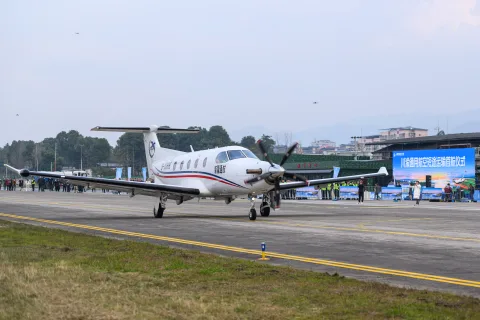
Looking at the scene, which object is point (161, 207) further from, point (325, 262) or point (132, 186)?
point (325, 262)

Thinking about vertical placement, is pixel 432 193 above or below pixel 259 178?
below

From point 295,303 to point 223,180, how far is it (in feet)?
79.5

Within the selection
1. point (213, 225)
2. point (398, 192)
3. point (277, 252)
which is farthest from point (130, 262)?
point (398, 192)

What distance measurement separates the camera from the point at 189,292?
11.8 m

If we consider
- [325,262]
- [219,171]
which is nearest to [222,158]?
[219,171]

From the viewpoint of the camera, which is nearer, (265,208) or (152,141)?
(265,208)

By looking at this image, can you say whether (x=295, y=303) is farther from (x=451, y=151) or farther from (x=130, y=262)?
(x=451, y=151)

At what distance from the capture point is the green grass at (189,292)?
9953mm

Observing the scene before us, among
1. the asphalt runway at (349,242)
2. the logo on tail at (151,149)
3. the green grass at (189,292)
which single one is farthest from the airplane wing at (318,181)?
the green grass at (189,292)

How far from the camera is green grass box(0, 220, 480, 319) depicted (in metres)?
9.95

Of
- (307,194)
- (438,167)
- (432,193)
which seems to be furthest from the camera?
(307,194)

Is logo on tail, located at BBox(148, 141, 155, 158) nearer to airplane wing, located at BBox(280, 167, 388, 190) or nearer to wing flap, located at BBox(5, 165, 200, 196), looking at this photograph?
wing flap, located at BBox(5, 165, 200, 196)

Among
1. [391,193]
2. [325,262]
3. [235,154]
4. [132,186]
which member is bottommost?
[325,262]

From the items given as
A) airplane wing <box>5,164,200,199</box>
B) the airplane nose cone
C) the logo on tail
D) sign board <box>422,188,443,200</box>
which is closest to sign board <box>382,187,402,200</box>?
sign board <box>422,188,443,200</box>
